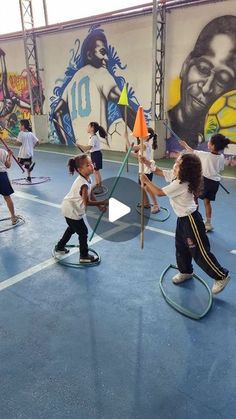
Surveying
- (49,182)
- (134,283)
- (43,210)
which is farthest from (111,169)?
(134,283)

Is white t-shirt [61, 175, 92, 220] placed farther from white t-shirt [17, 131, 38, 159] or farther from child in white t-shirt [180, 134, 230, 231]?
white t-shirt [17, 131, 38, 159]

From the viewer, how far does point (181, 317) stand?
126 inches

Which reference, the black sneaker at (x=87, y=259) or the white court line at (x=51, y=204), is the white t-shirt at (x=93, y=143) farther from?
the black sneaker at (x=87, y=259)

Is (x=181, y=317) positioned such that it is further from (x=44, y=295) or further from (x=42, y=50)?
(x=42, y=50)

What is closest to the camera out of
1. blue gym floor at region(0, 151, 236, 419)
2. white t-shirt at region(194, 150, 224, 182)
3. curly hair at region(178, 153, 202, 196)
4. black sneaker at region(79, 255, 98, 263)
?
blue gym floor at region(0, 151, 236, 419)

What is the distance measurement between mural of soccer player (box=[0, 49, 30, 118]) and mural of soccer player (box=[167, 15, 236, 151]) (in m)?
7.82

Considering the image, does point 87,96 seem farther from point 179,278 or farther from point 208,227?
point 179,278

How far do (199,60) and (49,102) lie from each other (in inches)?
273

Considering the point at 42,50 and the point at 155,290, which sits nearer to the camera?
the point at 155,290

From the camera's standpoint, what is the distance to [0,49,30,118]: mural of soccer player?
15257 mm
